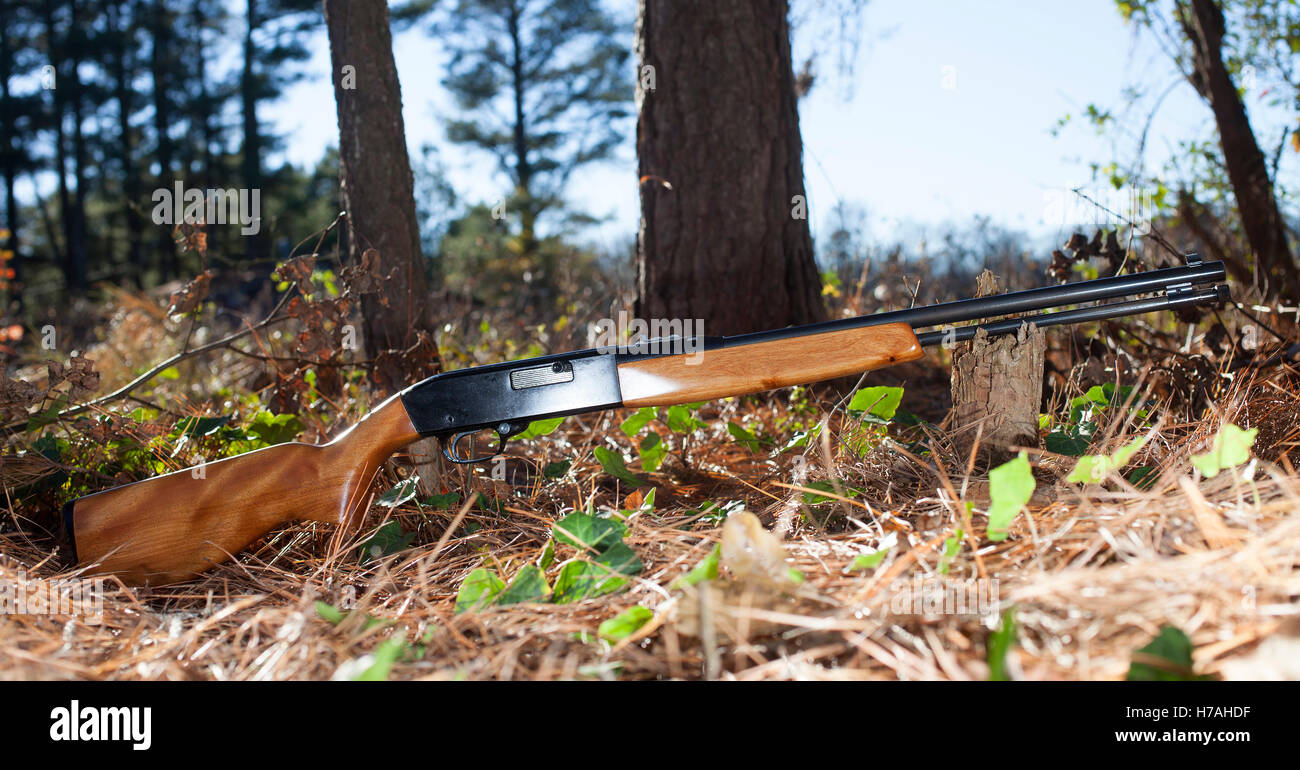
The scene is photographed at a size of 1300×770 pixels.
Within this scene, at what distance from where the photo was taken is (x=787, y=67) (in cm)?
386

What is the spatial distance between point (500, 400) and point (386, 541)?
1.73 ft

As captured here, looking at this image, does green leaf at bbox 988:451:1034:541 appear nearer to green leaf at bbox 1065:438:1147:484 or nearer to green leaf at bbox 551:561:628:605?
green leaf at bbox 1065:438:1147:484

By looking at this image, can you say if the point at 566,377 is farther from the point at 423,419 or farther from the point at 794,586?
the point at 794,586

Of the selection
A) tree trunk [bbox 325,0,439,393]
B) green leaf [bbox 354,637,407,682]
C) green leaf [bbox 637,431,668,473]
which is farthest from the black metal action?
green leaf [bbox 354,637,407,682]

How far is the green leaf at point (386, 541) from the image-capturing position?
230 centimetres

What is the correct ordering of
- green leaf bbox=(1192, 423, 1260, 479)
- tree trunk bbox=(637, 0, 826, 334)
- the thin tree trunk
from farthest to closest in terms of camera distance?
the thin tree trunk
tree trunk bbox=(637, 0, 826, 334)
green leaf bbox=(1192, 423, 1260, 479)

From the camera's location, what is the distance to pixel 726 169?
376cm

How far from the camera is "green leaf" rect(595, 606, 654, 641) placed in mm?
1349

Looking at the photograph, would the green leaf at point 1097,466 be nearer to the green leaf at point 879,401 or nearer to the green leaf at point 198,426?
the green leaf at point 879,401

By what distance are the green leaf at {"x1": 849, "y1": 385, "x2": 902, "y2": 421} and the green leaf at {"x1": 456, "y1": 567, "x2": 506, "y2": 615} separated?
1.28m

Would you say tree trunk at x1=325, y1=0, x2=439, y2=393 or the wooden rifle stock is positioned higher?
tree trunk at x1=325, y1=0, x2=439, y2=393

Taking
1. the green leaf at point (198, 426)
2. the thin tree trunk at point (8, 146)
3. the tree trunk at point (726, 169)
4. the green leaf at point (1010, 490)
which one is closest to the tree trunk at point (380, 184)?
the green leaf at point (198, 426)

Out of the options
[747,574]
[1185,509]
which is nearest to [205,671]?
[747,574]

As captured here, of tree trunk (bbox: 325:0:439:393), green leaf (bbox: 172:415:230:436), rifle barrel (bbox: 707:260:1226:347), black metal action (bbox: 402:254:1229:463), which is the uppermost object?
tree trunk (bbox: 325:0:439:393)
